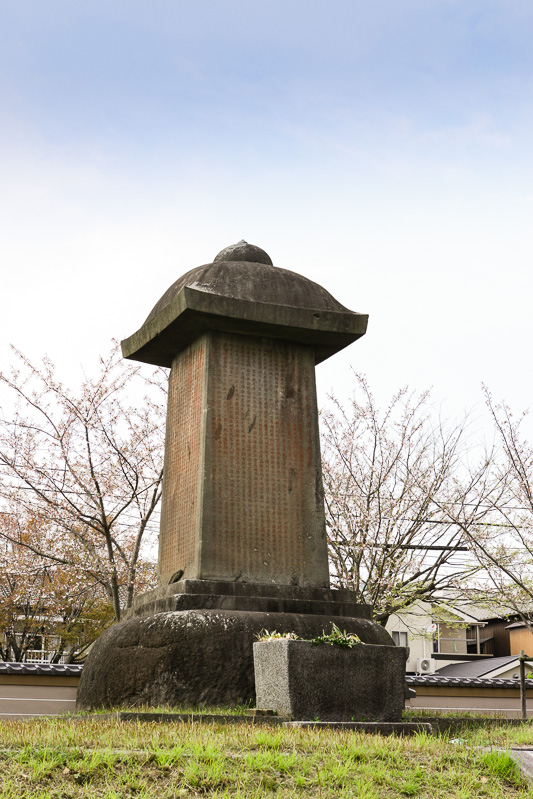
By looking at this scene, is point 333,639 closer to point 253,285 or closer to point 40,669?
point 253,285

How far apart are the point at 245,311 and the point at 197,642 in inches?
121

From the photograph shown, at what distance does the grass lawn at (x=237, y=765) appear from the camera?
350 cm

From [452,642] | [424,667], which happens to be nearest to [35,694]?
[424,667]

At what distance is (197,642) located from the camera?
619cm

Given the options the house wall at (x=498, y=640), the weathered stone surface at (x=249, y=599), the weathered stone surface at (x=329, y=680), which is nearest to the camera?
the weathered stone surface at (x=329, y=680)

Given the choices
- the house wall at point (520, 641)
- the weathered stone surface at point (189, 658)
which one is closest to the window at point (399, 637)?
the house wall at point (520, 641)

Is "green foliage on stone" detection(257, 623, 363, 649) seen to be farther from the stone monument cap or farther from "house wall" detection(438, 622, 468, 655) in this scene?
"house wall" detection(438, 622, 468, 655)

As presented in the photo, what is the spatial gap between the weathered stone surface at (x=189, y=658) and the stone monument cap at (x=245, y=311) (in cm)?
273

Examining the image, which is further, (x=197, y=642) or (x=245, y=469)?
(x=245, y=469)

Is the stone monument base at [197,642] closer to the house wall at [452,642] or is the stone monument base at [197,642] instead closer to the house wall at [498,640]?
the house wall at [452,642]

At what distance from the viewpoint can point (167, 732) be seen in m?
4.34

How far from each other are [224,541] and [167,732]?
2.90 m

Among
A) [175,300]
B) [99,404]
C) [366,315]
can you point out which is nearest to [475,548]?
[99,404]

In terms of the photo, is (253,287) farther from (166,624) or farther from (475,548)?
(475,548)
